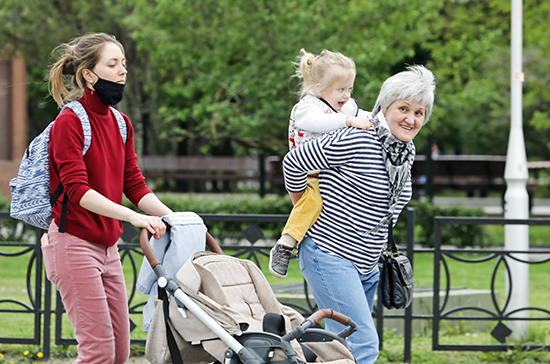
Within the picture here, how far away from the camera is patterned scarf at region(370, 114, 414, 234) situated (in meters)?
3.02

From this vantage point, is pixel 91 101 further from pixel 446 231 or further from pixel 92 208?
pixel 446 231

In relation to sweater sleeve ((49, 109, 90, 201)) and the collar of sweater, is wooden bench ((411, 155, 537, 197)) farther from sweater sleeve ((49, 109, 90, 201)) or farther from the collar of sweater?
sweater sleeve ((49, 109, 90, 201))

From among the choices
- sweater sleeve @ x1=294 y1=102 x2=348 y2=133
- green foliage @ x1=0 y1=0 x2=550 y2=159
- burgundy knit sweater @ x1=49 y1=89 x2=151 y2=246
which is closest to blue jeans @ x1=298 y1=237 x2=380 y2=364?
sweater sleeve @ x1=294 y1=102 x2=348 y2=133

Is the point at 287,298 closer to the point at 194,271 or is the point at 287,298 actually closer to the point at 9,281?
the point at 194,271

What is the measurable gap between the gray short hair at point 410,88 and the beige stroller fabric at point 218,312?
39.5 inches

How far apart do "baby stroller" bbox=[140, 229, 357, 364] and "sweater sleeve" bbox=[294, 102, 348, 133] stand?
0.74m

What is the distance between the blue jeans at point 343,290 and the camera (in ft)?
10.0

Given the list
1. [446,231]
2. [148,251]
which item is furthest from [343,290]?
[446,231]

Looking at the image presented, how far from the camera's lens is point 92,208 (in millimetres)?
2842

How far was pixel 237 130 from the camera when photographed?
12016 millimetres

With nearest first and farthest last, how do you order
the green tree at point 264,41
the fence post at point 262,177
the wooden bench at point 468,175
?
the green tree at point 264,41 → the fence post at point 262,177 → the wooden bench at point 468,175

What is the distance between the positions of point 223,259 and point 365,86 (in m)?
8.73

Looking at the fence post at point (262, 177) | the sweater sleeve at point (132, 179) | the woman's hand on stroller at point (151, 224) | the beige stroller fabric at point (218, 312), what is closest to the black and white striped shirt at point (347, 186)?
the beige stroller fabric at point (218, 312)

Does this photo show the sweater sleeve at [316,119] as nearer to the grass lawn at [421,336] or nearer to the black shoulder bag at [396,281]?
the black shoulder bag at [396,281]
